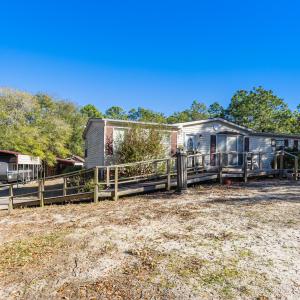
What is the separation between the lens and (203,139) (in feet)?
57.4

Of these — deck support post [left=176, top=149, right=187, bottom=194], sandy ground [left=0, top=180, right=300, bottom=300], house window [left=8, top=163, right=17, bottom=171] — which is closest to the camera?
sandy ground [left=0, top=180, right=300, bottom=300]

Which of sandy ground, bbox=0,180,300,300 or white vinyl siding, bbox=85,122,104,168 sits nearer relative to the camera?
sandy ground, bbox=0,180,300,300

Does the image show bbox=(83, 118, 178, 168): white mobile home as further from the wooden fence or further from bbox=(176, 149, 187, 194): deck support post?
bbox=(176, 149, 187, 194): deck support post

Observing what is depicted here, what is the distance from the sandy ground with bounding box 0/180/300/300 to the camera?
3.61 metres

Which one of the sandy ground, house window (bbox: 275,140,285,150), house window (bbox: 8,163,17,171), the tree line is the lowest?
the sandy ground

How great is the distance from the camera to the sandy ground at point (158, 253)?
142 inches

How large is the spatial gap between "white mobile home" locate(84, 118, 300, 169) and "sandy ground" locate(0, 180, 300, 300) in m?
7.27

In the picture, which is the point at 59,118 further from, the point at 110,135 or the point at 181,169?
the point at 181,169

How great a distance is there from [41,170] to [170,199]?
75.1 feet

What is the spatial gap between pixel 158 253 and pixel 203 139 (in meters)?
13.4

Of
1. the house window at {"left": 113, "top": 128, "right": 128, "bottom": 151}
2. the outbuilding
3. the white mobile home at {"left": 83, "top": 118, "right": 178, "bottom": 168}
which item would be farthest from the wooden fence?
the outbuilding

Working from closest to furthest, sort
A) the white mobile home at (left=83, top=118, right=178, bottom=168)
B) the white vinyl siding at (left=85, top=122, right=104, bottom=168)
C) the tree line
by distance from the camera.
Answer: the white mobile home at (left=83, top=118, right=178, bottom=168) → the white vinyl siding at (left=85, top=122, right=104, bottom=168) → the tree line

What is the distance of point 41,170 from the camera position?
2889cm

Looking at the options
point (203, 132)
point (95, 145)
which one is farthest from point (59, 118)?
point (203, 132)
